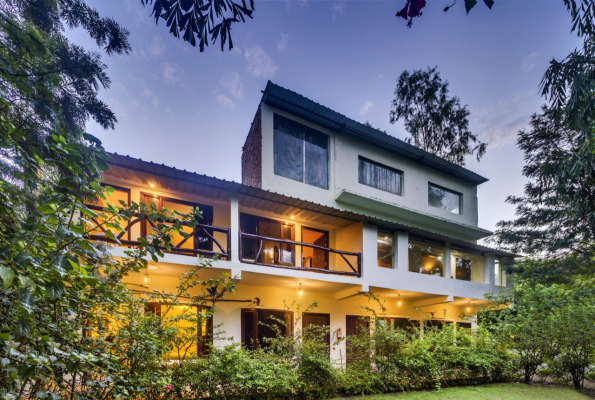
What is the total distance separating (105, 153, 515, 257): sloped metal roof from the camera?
7125mm

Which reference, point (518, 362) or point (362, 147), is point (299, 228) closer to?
point (362, 147)

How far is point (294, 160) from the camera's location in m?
11.5

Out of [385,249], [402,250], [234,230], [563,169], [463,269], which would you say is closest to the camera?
[234,230]

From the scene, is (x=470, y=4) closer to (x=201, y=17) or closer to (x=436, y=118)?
(x=201, y=17)

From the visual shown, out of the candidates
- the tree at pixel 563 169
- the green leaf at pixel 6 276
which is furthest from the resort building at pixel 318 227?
the green leaf at pixel 6 276

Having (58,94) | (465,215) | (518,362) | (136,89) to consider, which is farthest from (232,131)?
(518,362)

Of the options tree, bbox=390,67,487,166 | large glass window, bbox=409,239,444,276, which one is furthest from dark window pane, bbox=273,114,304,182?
tree, bbox=390,67,487,166

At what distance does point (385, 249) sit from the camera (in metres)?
11.0

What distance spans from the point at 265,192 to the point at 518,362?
1008cm

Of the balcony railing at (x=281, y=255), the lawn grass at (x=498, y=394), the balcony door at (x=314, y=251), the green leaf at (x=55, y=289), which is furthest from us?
the balcony door at (x=314, y=251)

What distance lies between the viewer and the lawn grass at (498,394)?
7.61 m

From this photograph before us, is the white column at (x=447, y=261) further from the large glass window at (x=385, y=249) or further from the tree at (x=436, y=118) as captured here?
the tree at (x=436, y=118)

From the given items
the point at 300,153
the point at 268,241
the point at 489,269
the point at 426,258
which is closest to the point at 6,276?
the point at 268,241

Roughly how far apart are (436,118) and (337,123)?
11.6 metres
